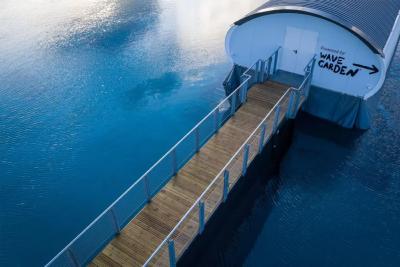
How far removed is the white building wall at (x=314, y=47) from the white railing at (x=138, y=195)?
2.46 feet

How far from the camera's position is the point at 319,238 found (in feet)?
38.5

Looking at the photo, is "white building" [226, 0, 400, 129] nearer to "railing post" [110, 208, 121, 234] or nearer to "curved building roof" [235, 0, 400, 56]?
"curved building roof" [235, 0, 400, 56]

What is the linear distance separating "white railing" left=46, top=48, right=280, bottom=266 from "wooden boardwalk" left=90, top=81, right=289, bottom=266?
1.00 ft

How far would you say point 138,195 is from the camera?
11258 mm

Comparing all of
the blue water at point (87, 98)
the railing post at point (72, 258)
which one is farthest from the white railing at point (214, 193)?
the blue water at point (87, 98)

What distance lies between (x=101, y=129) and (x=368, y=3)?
49.0ft

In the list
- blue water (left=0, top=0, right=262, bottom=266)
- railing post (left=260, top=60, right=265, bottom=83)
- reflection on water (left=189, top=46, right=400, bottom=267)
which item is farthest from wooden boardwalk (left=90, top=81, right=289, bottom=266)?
blue water (left=0, top=0, right=262, bottom=266)

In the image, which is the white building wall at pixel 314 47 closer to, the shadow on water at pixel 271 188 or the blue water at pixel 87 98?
the shadow on water at pixel 271 188

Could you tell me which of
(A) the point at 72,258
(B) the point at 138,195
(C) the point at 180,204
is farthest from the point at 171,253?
(B) the point at 138,195

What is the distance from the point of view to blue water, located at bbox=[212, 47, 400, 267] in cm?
1127

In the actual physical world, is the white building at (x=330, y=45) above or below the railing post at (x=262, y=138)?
above

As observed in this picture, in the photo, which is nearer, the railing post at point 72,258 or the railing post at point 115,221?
the railing post at point 72,258

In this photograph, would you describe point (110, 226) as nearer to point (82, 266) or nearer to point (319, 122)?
point (82, 266)

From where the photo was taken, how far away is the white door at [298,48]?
15.3 m
